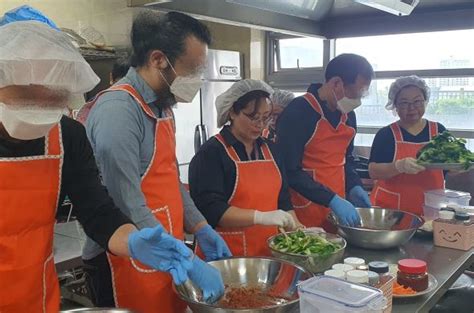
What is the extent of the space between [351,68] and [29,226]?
1698mm

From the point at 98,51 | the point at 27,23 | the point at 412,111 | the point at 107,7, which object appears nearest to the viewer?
the point at 27,23

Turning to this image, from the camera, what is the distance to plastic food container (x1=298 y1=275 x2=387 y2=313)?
1.07 metres

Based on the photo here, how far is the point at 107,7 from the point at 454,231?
325cm

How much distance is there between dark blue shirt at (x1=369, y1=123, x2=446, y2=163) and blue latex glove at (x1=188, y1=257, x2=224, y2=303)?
1.71m

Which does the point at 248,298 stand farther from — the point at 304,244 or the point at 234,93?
the point at 234,93

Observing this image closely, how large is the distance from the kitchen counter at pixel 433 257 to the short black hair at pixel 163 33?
1.02 metres

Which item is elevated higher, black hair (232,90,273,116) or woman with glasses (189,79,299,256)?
black hair (232,90,273,116)

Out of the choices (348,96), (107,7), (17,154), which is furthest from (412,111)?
(107,7)

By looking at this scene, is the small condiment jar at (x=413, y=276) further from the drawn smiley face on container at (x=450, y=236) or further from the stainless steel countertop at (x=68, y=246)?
the stainless steel countertop at (x=68, y=246)

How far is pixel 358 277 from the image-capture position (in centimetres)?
125

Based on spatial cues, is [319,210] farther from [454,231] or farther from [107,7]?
[107,7]

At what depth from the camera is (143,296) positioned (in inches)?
59.1

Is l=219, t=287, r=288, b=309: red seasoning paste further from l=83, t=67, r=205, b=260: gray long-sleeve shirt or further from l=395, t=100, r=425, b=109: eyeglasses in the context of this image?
l=395, t=100, r=425, b=109: eyeglasses

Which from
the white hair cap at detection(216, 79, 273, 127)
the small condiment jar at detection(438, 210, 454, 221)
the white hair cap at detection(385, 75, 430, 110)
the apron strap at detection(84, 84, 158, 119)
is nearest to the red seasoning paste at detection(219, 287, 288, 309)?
the apron strap at detection(84, 84, 158, 119)
